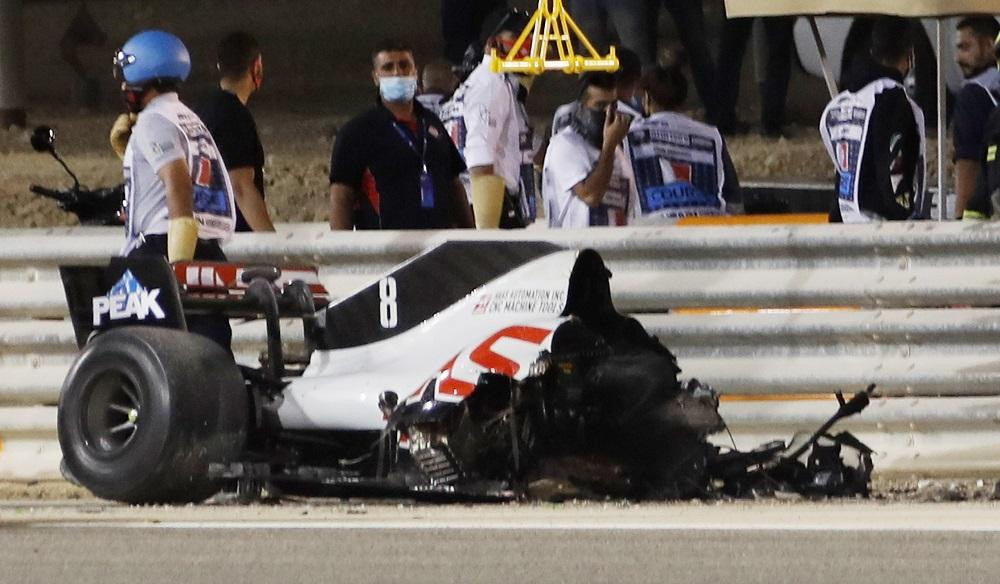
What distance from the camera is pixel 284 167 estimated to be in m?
17.4

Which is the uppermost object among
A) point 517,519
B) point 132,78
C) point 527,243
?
point 132,78

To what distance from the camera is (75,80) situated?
2330cm

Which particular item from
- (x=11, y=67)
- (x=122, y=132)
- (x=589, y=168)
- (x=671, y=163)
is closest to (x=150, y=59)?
(x=122, y=132)

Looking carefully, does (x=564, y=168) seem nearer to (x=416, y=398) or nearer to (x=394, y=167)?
(x=394, y=167)

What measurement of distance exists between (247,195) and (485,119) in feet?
3.89

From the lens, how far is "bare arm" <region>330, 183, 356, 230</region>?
10227mm

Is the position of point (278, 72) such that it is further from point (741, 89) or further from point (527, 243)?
point (527, 243)

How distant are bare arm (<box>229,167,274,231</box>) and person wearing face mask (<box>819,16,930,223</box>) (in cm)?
247

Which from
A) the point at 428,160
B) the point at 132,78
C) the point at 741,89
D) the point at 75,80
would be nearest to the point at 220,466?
the point at 132,78

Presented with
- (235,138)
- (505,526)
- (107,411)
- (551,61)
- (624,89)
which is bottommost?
(505,526)

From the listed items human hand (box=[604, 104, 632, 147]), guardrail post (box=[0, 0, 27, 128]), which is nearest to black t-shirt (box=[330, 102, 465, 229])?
human hand (box=[604, 104, 632, 147])

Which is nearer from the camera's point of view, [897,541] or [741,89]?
[897,541]

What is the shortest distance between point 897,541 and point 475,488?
1620mm

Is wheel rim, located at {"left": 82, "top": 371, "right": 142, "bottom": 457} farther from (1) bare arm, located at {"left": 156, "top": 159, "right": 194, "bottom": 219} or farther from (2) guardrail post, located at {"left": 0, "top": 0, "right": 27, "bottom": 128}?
(2) guardrail post, located at {"left": 0, "top": 0, "right": 27, "bottom": 128}
